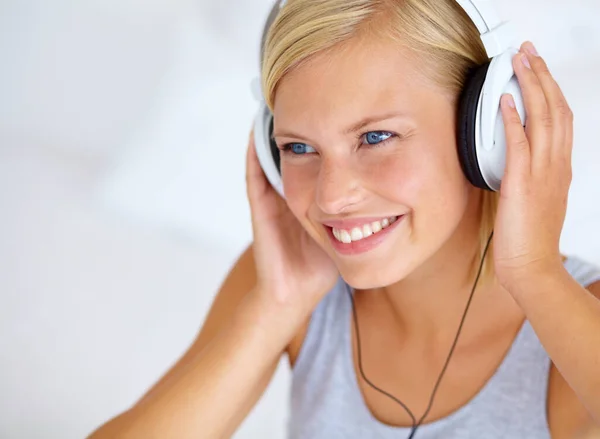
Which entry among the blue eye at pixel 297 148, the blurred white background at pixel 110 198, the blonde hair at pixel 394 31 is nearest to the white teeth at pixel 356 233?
the blue eye at pixel 297 148

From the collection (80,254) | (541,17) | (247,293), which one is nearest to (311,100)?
(247,293)

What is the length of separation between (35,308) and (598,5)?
160cm

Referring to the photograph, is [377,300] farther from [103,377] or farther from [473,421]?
[103,377]

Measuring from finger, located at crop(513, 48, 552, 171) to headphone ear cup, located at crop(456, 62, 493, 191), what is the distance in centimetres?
5

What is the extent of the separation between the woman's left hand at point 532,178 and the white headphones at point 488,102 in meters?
0.02

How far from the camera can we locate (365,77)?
47.5 inches

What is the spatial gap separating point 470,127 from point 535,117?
3.5 inches

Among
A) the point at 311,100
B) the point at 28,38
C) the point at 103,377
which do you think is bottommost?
the point at 103,377

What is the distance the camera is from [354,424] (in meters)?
1.46

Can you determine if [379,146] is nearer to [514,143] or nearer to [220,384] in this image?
[514,143]

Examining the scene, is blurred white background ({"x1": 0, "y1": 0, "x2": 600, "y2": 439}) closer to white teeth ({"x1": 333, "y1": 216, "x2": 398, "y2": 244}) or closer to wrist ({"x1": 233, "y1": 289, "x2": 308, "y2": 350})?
wrist ({"x1": 233, "y1": 289, "x2": 308, "y2": 350})

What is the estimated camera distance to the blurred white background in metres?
2.25

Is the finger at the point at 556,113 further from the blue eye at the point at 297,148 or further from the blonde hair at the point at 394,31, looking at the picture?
the blue eye at the point at 297,148

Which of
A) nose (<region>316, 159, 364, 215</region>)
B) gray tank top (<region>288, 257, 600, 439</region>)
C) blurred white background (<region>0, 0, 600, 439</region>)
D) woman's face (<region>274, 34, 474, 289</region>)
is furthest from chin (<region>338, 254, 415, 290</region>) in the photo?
blurred white background (<region>0, 0, 600, 439</region>)
